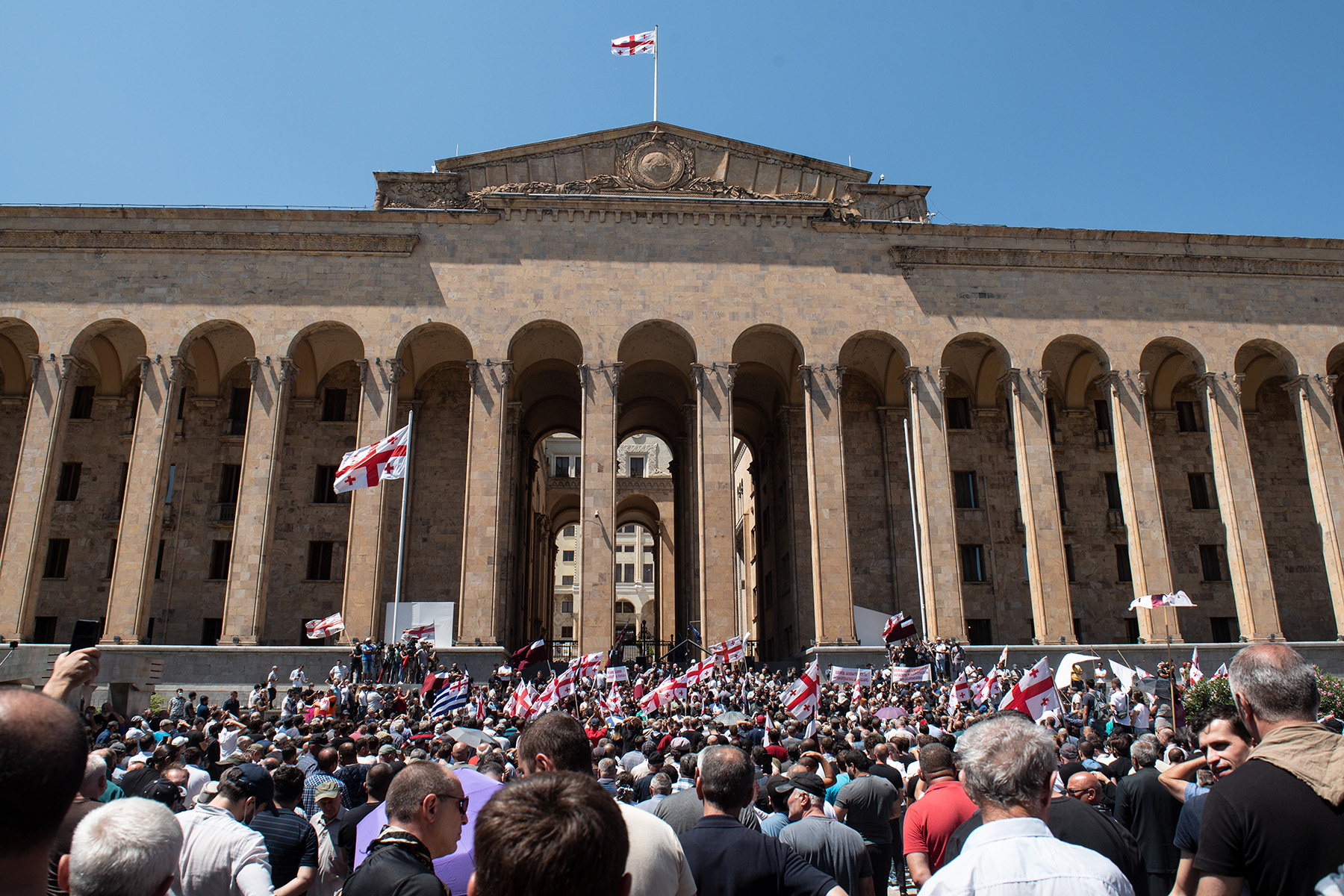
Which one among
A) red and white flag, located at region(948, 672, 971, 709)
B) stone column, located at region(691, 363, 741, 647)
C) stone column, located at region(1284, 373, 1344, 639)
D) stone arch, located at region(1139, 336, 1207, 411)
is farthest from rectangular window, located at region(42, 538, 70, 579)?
stone column, located at region(1284, 373, 1344, 639)

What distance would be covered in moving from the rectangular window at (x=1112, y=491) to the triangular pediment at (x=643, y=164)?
52.7 ft

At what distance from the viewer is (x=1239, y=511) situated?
109ft

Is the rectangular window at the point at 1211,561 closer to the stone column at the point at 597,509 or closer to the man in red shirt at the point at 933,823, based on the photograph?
the stone column at the point at 597,509

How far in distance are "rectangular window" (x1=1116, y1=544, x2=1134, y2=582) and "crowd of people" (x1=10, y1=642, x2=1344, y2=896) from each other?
92.7 ft

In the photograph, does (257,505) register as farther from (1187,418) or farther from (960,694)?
(1187,418)

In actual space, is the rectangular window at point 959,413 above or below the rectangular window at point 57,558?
above

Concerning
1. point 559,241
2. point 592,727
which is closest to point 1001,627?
point 559,241

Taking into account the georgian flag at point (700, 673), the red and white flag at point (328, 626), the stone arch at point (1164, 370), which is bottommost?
the georgian flag at point (700, 673)

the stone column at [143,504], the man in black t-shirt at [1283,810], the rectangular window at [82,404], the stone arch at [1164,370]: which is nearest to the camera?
the man in black t-shirt at [1283,810]

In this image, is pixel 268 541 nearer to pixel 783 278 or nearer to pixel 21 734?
pixel 783 278

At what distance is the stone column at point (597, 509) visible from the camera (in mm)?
30484

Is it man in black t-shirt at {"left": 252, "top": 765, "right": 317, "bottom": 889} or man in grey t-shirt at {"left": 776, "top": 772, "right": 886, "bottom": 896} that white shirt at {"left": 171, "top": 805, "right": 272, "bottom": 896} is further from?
man in grey t-shirt at {"left": 776, "top": 772, "right": 886, "bottom": 896}

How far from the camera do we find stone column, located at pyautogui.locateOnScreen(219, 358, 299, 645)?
30109mm

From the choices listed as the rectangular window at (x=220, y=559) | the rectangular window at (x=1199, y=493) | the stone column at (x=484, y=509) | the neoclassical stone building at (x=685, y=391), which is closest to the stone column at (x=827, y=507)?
the neoclassical stone building at (x=685, y=391)
